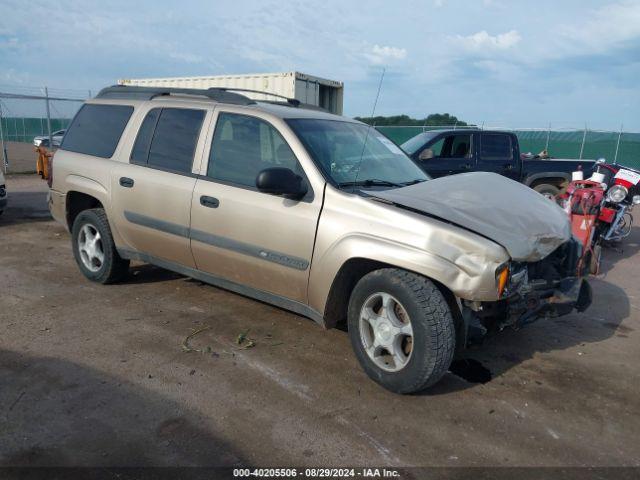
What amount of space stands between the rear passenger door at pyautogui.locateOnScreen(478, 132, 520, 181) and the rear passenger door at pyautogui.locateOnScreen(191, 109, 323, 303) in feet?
22.0

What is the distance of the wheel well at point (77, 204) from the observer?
18.2 feet

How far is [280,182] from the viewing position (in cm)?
358

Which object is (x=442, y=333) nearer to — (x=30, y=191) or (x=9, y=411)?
(x=9, y=411)

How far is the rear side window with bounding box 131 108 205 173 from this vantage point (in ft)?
14.9

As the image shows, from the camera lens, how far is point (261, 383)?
141 inches

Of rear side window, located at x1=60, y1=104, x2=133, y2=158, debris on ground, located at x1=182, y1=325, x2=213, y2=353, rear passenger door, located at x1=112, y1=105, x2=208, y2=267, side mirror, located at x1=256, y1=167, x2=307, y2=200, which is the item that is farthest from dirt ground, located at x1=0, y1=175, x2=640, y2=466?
rear side window, located at x1=60, y1=104, x2=133, y2=158

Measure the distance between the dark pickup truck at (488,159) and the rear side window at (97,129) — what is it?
222 inches

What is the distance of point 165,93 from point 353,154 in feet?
6.83

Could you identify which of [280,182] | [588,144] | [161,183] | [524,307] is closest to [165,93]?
[161,183]

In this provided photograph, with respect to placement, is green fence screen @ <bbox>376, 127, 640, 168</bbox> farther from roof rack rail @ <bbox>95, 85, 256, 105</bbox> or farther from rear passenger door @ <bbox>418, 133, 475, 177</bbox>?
roof rack rail @ <bbox>95, 85, 256, 105</bbox>

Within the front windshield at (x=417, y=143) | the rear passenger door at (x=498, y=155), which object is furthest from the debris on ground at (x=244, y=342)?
the rear passenger door at (x=498, y=155)

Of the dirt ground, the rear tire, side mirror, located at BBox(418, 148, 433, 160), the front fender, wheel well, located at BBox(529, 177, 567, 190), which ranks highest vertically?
side mirror, located at BBox(418, 148, 433, 160)

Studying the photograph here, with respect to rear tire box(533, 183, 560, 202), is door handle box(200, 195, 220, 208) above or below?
above

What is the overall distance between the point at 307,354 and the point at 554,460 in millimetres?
1841
